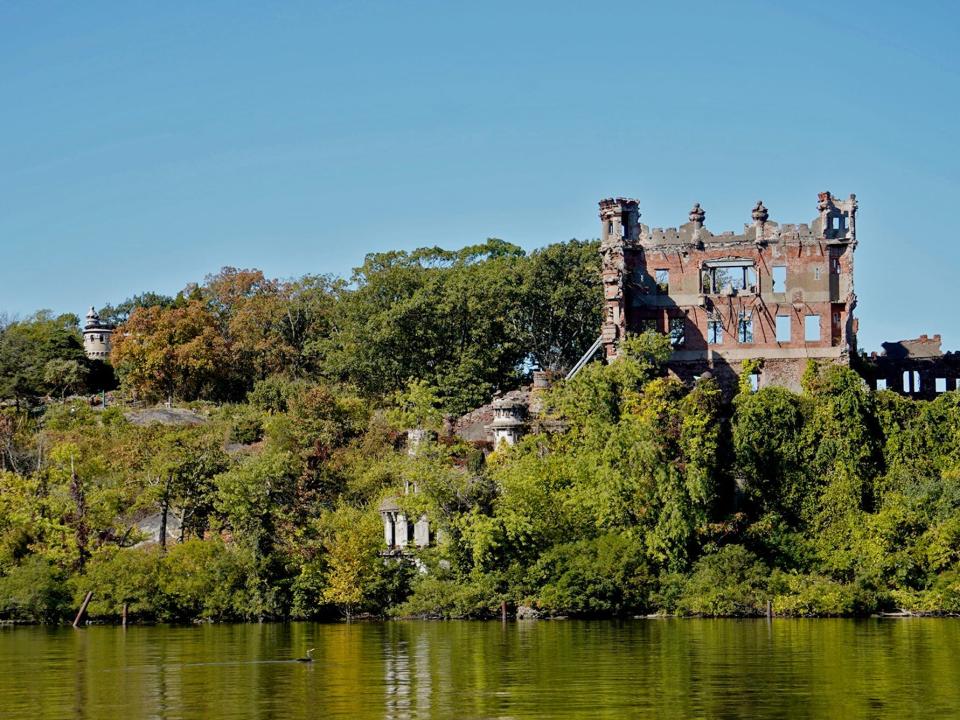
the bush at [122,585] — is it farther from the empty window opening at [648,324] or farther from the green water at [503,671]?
the empty window opening at [648,324]

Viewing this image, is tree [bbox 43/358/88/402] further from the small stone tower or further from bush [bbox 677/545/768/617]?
bush [bbox 677/545/768/617]

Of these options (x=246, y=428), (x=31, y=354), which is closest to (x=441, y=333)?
(x=246, y=428)

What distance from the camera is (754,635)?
55875 millimetres

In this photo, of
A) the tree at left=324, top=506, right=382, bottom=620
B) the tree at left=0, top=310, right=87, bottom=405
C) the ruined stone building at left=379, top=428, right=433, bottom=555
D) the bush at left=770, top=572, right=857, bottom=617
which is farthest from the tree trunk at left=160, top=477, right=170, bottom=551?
the tree at left=0, top=310, right=87, bottom=405

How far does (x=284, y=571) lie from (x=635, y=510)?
566 inches

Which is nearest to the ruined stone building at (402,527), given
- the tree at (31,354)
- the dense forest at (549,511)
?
the dense forest at (549,511)

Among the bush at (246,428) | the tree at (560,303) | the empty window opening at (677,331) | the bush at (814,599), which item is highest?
the tree at (560,303)

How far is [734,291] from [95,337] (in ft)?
201

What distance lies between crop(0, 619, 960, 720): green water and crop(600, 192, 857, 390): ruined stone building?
1994 centimetres

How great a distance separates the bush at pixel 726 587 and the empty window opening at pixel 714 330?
1634 centimetres

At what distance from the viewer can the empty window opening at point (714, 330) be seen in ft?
263

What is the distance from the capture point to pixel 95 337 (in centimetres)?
12588

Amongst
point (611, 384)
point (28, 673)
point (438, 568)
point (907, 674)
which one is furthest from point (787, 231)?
point (28, 673)

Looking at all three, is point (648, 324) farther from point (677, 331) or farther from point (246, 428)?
point (246, 428)
